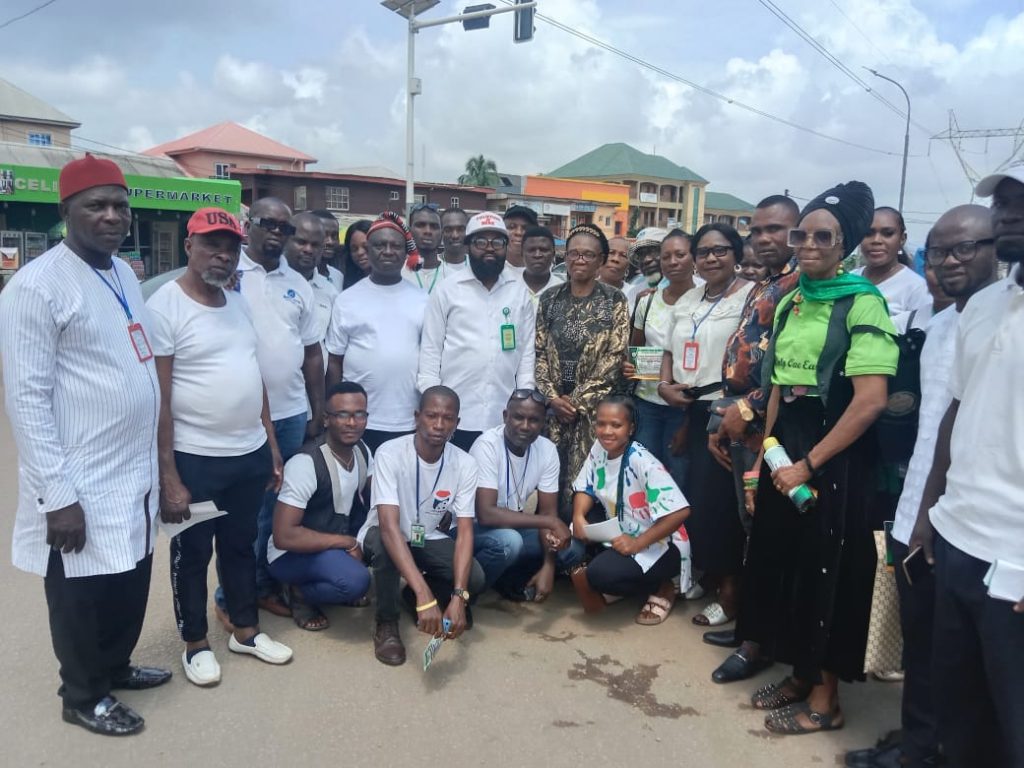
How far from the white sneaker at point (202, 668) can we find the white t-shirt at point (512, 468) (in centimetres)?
155

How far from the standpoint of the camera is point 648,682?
3.49m

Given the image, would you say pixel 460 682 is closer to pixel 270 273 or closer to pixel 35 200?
pixel 270 273

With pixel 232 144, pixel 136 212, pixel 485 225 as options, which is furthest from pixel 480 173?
pixel 485 225

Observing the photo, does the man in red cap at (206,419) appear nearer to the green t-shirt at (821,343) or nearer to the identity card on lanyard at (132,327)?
the identity card on lanyard at (132,327)

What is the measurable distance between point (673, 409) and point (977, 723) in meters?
2.37

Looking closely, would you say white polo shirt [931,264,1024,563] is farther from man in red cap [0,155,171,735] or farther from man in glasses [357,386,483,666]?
man in red cap [0,155,171,735]

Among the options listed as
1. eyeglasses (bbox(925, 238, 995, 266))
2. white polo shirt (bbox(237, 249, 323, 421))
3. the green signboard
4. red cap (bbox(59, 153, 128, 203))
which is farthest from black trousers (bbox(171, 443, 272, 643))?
the green signboard

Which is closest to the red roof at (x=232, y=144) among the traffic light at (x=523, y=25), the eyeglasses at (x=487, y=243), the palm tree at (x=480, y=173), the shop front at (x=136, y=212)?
the palm tree at (x=480, y=173)

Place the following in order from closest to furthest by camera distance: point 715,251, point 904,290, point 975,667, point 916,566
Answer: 1. point 975,667
2. point 916,566
3. point 715,251
4. point 904,290

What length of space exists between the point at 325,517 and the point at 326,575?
32cm

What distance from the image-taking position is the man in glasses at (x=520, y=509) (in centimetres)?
411

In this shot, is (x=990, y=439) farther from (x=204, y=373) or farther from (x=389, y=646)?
(x=204, y=373)

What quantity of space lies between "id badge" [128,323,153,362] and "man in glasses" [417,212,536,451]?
64.6 inches

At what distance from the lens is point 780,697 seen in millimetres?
3252
